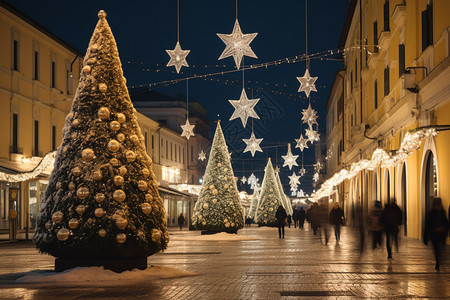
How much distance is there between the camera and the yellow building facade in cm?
2102

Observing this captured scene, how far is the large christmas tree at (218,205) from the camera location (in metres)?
31.5

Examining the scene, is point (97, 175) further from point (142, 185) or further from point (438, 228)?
point (438, 228)

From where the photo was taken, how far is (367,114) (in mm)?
39812

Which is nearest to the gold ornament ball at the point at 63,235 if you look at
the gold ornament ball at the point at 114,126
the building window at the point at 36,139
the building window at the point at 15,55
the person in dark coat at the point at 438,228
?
the gold ornament ball at the point at 114,126

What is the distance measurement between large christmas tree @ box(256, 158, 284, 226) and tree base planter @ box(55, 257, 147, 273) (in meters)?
36.8

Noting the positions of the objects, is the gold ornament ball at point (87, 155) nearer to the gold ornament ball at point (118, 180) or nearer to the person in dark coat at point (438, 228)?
the gold ornament ball at point (118, 180)

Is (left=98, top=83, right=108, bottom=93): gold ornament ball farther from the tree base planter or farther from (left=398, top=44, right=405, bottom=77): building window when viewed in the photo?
(left=398, top=44, right=405, bottom=77): building window

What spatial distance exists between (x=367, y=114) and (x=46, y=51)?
1817 centimetres

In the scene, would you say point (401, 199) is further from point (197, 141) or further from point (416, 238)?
point (197, 141)

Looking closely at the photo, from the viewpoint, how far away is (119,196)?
1265cm

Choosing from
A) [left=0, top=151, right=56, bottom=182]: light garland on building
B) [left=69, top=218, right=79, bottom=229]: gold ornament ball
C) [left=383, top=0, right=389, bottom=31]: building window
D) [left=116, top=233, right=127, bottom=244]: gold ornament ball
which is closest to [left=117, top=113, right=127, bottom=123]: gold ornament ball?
[left=69, top=218, right=79, bottom=229]: gold ornament ball

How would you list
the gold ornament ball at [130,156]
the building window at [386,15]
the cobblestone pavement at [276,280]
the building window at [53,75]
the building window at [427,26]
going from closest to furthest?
the cobblestone pavement at [276,280]
the gold ornament ball at [130,156]
the building window at [427,26]
the building window at [386,15]
the building window at [53,75]

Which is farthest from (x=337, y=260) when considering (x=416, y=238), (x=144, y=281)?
(x=416, y=238)

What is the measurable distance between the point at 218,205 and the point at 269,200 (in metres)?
19.0
